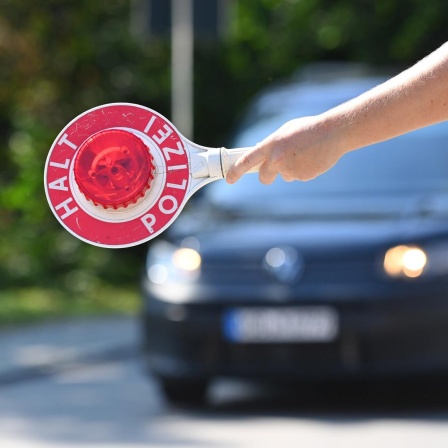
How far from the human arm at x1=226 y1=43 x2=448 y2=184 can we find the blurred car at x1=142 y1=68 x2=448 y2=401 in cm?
531

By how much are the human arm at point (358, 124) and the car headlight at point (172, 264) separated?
5695mm

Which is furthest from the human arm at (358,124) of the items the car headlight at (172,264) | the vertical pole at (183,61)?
the vertical pole at (183,61)

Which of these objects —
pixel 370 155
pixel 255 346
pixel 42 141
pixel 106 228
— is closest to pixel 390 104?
pixel 106 228

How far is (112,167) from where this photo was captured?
193 centimetres

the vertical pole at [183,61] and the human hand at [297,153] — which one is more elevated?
the vertical pole at [183,61]

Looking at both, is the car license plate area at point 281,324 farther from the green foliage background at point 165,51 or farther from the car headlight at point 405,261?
the green foliage background at point 165,51

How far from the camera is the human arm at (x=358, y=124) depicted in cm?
196

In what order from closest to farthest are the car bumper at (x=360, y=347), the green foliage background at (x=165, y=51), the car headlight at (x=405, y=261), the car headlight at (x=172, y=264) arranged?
1. the car bumper at (x=360, y=347)
2. the car headlight at (x=405, y=261)
3. the car headlight at (x=172, y=264)
4. the green foliage background at (x=165, y=51)

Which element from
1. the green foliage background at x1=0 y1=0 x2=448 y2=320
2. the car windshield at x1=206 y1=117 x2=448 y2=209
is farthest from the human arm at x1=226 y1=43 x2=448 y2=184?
the green foliage background at x1=0 y1=0 x2=448 y2=320

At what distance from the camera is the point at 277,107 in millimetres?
8922

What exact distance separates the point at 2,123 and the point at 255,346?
11.8 meters

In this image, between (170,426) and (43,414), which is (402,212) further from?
(43,414)

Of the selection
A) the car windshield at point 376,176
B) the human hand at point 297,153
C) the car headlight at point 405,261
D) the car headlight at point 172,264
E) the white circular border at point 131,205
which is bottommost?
the white circular border at point 131,205

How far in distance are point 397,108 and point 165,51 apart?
16915mm
